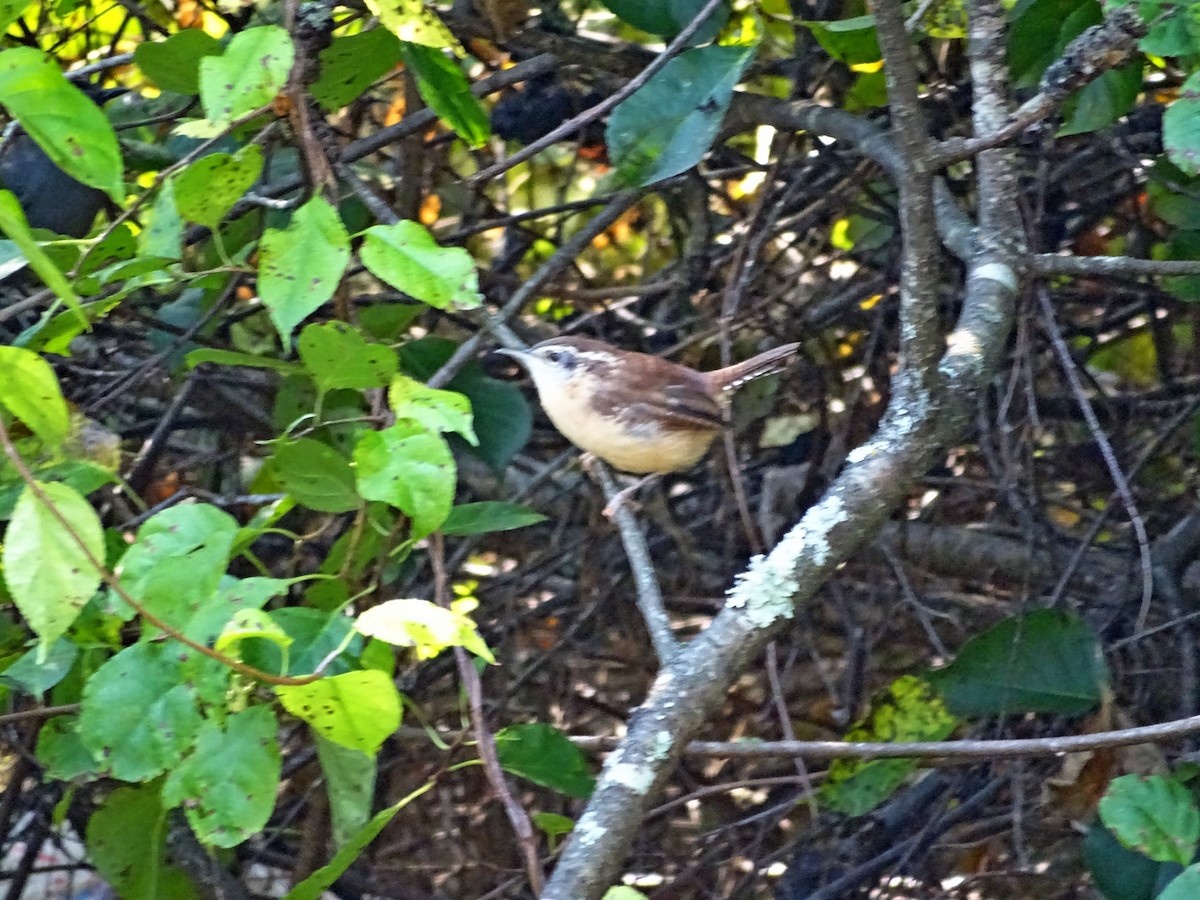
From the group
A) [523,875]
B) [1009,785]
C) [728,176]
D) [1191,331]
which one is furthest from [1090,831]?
[728,176]

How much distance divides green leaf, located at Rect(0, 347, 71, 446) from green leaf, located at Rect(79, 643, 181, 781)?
36 centimetres

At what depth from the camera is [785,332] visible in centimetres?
387

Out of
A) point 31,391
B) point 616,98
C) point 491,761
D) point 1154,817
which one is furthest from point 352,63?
point 1154,817

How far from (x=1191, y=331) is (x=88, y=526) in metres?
3.68

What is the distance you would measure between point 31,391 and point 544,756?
45.0 inches

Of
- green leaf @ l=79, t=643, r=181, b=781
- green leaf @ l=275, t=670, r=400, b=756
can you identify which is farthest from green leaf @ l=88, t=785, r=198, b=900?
green leaf @ l=275, t=670, r=400, b=756

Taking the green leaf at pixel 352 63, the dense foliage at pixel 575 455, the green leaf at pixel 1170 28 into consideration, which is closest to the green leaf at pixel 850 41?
the dense foliage at pixel 575 455

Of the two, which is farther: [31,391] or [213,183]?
[213,183]

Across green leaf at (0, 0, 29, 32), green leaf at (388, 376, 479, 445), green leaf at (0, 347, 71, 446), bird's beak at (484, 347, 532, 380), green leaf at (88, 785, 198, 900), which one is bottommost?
bird's beak at (484, 347, 532, 380)

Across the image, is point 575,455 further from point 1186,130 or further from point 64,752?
point 1186,130

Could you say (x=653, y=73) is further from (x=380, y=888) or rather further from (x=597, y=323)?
(x=380, y=888)

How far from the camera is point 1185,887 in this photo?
6.00ft

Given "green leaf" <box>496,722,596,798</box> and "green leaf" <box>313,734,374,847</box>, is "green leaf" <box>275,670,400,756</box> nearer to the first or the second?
"green leaf" <box>313,734,374,847</box>

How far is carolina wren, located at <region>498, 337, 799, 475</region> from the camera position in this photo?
348cm
